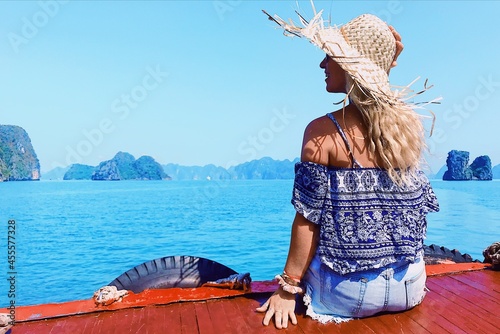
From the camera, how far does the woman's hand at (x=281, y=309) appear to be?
6.56 ft

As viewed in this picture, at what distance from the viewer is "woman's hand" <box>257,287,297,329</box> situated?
200 cm

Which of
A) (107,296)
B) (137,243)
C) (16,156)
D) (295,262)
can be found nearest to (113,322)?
(107,296)

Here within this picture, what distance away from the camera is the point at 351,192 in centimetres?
185

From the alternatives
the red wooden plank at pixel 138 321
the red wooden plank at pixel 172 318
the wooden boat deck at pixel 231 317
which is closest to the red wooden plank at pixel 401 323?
the wooden boat deck at pixel 231 317

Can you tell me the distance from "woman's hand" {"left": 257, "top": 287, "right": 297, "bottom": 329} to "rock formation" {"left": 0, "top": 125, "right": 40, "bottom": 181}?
118 meters

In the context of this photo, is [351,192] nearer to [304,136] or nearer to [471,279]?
[304,136]

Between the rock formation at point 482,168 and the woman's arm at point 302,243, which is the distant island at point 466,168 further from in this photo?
the woman's arm at point 302,243

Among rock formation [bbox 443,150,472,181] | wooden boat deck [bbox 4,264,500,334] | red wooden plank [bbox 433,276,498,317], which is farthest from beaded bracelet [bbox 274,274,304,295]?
rock formation [bbox 443,150,472,181]

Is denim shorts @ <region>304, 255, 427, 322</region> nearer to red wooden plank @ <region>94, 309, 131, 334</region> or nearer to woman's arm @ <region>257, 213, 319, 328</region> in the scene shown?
woman's arm @ <region>257, 213, 319, 328</region>

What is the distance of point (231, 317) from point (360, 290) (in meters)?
0.69

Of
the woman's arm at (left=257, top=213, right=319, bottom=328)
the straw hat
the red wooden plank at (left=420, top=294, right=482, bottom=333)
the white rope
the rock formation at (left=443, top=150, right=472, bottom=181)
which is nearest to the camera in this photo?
the straw hat

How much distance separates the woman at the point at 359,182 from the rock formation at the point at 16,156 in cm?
11862

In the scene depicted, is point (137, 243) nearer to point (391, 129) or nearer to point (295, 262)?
point (295, 262)

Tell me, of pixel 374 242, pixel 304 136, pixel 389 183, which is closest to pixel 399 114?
pixel 389 183
